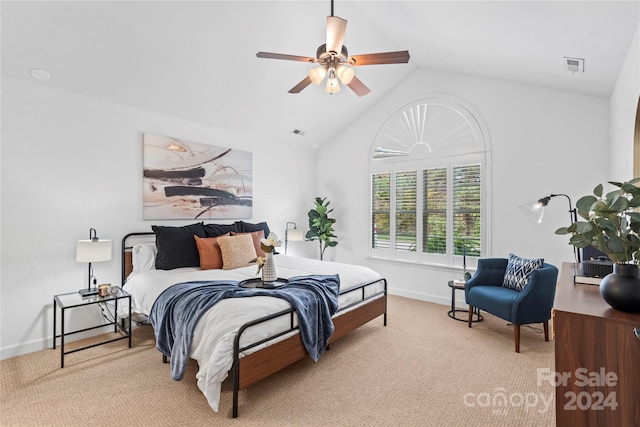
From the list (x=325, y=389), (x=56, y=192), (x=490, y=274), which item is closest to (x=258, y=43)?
(x=56, y=192)

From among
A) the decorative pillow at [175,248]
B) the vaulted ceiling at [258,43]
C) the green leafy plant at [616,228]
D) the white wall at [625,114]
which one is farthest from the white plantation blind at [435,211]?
the green leafy plant at [616,228]

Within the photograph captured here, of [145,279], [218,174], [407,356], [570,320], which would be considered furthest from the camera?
[218,174]

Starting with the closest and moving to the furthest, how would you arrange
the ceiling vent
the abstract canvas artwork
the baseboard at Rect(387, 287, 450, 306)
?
the ceiling vent, the abstract canvas artwork, the baseboard at Rect(387, 287, 450, 306)

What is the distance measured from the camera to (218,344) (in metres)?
2.08

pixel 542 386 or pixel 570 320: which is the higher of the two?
pixel 570 320

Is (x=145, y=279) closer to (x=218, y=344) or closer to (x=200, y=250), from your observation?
(x=200, y=250)

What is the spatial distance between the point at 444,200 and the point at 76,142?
15.3 feet

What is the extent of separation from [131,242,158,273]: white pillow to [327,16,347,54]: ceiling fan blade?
286 centimetres

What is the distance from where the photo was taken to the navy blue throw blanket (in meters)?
2.31

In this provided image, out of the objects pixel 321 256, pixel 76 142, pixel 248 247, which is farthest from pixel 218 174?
pixel 321 256

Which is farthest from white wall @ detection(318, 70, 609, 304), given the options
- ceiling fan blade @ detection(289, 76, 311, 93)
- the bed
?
ceiling fan blade @ detection(289, 76, 311, 93)

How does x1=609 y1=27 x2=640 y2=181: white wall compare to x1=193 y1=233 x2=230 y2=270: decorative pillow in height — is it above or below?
above

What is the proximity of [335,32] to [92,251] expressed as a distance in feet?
9.71

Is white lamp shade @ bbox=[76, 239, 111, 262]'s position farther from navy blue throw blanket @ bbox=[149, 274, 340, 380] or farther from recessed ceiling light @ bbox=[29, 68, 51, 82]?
recessed ceiling light @ bbox=[29, 68, 51, 82]
